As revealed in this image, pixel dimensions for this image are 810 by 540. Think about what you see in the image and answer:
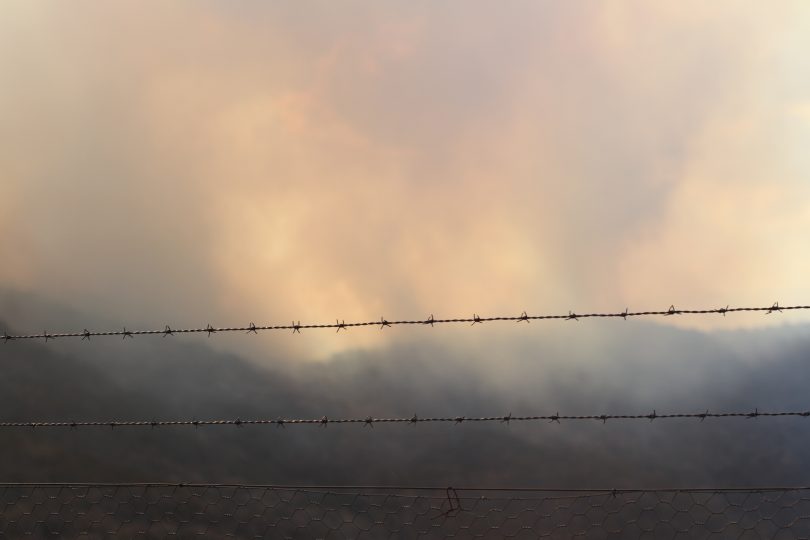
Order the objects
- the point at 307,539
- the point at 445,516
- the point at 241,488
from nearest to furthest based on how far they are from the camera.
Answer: the point at 241,488
the point at 445,516
the point at 307,539

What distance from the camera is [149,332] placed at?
4.16 m

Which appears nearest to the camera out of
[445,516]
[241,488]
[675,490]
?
[675,490]

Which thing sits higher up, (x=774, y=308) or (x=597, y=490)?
(x=774, y=308)

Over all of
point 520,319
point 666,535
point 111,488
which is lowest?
point 666,535

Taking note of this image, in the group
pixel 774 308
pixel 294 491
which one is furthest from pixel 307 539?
pixel 774 308

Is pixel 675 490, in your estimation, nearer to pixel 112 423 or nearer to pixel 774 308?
pixel 774 308

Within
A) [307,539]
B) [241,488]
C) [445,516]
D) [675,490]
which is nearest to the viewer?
[675,490]

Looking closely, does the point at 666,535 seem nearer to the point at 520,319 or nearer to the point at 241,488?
the point at 520,319

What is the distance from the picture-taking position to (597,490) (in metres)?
4.00

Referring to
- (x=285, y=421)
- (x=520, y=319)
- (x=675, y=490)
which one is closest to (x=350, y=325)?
(x=285, y=421)

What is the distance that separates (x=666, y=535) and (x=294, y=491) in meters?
2.64

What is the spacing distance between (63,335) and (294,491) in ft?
6.29

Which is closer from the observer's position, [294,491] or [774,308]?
[774,308]

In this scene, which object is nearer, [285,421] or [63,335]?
[285,421]
